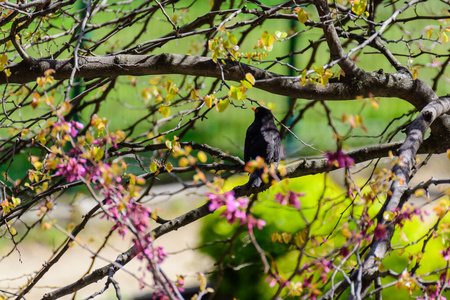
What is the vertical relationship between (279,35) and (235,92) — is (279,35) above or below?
above

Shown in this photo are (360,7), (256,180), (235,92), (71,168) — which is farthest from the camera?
(256,180)

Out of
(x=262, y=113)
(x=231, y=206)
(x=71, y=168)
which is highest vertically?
(x=262, y=113)

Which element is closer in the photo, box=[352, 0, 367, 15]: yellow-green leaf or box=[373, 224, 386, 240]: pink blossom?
box=[373, 224, 386, 240]: pink blossom

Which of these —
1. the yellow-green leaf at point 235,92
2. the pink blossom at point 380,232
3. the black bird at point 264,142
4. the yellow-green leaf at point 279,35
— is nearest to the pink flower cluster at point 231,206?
the pink blossom at point 380,232

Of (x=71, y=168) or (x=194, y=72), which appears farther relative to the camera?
(x=194, y=72)

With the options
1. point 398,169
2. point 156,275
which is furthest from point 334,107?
point 156,275

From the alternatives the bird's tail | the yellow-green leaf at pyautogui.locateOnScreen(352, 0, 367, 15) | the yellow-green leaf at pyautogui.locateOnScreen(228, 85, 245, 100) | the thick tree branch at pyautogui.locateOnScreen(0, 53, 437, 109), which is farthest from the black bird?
the yellow-green leaf at pyautogui.locateOnScreen(228, 85, 245, 100)

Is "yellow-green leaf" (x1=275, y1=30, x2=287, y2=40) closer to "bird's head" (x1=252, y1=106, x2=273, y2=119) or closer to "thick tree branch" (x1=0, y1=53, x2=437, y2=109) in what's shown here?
"thick tree branch" (x1=0, y1=53, x2=437, y2=109)

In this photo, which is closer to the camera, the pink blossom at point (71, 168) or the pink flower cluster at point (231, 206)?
the pink flower cluster at point (231, 206)

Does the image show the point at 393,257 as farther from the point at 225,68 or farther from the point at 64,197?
the point at 64,197

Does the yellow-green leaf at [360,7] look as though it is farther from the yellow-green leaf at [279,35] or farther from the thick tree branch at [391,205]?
the thick tree branch at [391,205]

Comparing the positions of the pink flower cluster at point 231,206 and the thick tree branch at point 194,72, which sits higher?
the thick tree branch at point 194,72

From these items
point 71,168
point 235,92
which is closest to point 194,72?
point 235,92

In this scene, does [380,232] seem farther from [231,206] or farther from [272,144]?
[272,144]
